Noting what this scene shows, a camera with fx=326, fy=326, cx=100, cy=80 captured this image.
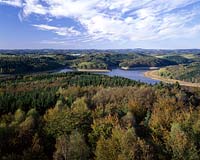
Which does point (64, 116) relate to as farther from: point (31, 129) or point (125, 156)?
point (125, 156)

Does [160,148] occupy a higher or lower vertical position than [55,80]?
higher

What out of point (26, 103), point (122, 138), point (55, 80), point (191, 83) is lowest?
point (191, 83)

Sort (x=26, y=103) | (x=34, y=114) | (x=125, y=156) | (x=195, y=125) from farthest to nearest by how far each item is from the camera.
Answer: (x=26, y=103) → (x=34, y=114) → (x=195, y=125) → (x=125, y=156)

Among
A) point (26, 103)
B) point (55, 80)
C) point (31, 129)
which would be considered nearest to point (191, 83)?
point (55, 80)

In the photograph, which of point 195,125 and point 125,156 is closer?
point 125,156

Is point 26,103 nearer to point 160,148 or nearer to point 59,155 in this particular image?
point 59,155

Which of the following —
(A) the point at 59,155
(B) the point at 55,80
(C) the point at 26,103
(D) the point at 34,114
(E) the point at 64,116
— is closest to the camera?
(A) the point at 59,155

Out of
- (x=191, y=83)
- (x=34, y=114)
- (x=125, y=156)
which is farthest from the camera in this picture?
(x=191, y=83)

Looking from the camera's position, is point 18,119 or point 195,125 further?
point 18,119

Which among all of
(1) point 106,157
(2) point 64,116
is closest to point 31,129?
(2) point 64,116
